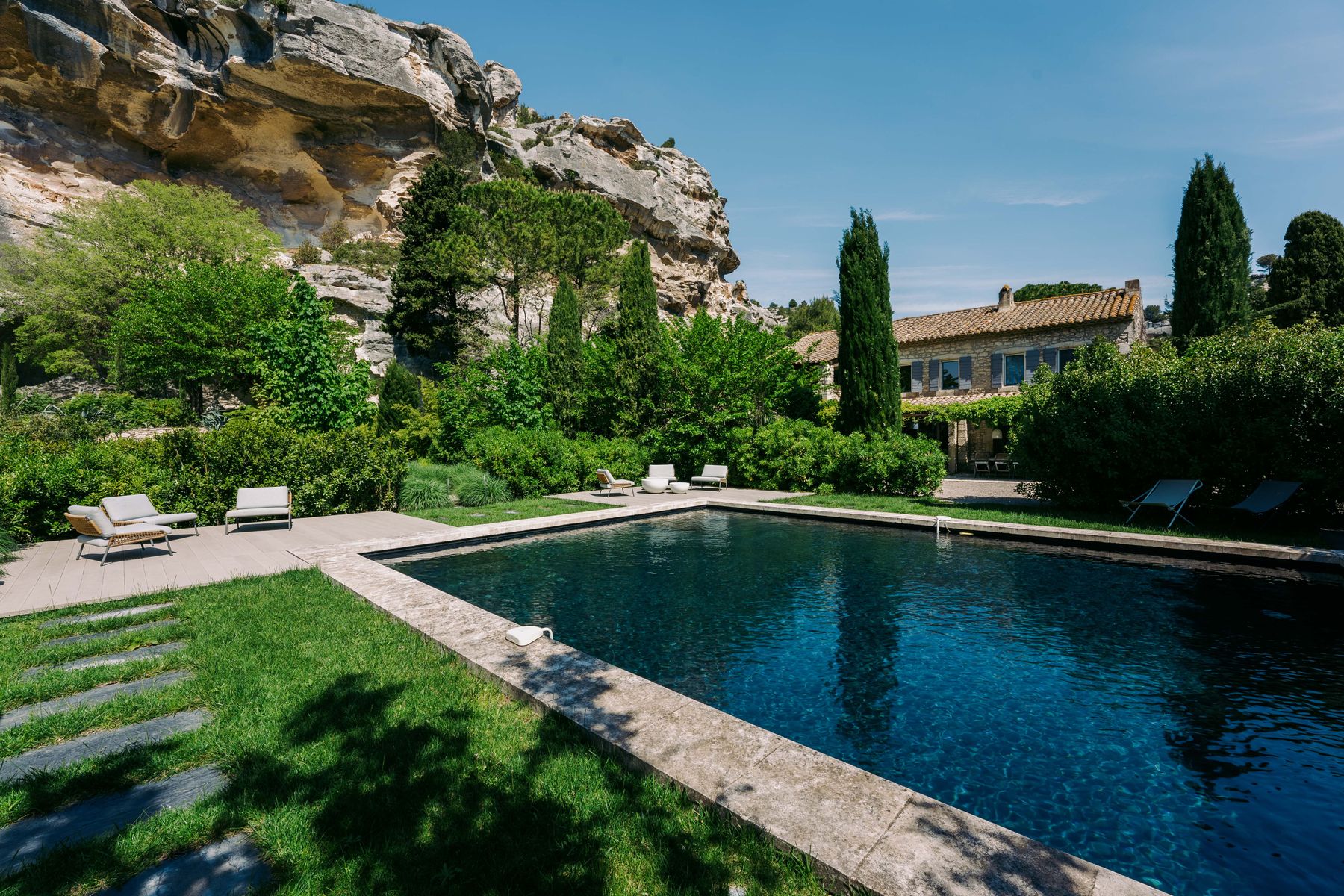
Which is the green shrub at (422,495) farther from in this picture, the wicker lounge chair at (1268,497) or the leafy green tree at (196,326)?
the wicker lounge chair at (1268,497)

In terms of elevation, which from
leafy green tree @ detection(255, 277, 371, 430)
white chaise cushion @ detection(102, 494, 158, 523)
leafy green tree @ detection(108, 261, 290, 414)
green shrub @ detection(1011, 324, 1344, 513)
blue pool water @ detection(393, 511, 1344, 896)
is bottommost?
blue pool water @ detection(393, 511, 1344, 896)

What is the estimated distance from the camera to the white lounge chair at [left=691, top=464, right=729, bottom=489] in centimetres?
1688

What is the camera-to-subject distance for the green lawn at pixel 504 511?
11259 mm

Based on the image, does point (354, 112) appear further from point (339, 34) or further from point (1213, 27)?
point (1213, 27)

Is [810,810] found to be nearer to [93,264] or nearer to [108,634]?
[108,634]

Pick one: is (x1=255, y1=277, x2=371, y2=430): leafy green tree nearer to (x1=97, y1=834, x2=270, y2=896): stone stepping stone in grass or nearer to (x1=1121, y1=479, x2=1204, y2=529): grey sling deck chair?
(x1=97, y1=834, x2=270, y2=896): stone stepping stone in grass

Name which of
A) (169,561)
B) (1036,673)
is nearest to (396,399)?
(169,561)

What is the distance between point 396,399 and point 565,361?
718cm

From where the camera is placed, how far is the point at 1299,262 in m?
28.5

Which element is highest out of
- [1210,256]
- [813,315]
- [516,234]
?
[813,315]

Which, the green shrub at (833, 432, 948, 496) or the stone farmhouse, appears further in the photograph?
the stone farmhouse

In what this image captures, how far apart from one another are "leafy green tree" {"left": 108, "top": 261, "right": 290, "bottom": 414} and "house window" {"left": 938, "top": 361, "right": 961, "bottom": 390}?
2846 cm

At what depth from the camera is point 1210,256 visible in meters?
20.0

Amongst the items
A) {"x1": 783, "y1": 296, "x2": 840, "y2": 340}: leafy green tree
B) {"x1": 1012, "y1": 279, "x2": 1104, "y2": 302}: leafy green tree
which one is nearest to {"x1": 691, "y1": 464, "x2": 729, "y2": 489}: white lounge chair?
{"x1": 1012, "y1": 279, "x2": 1104, "y2": 302}: leafy green tree
